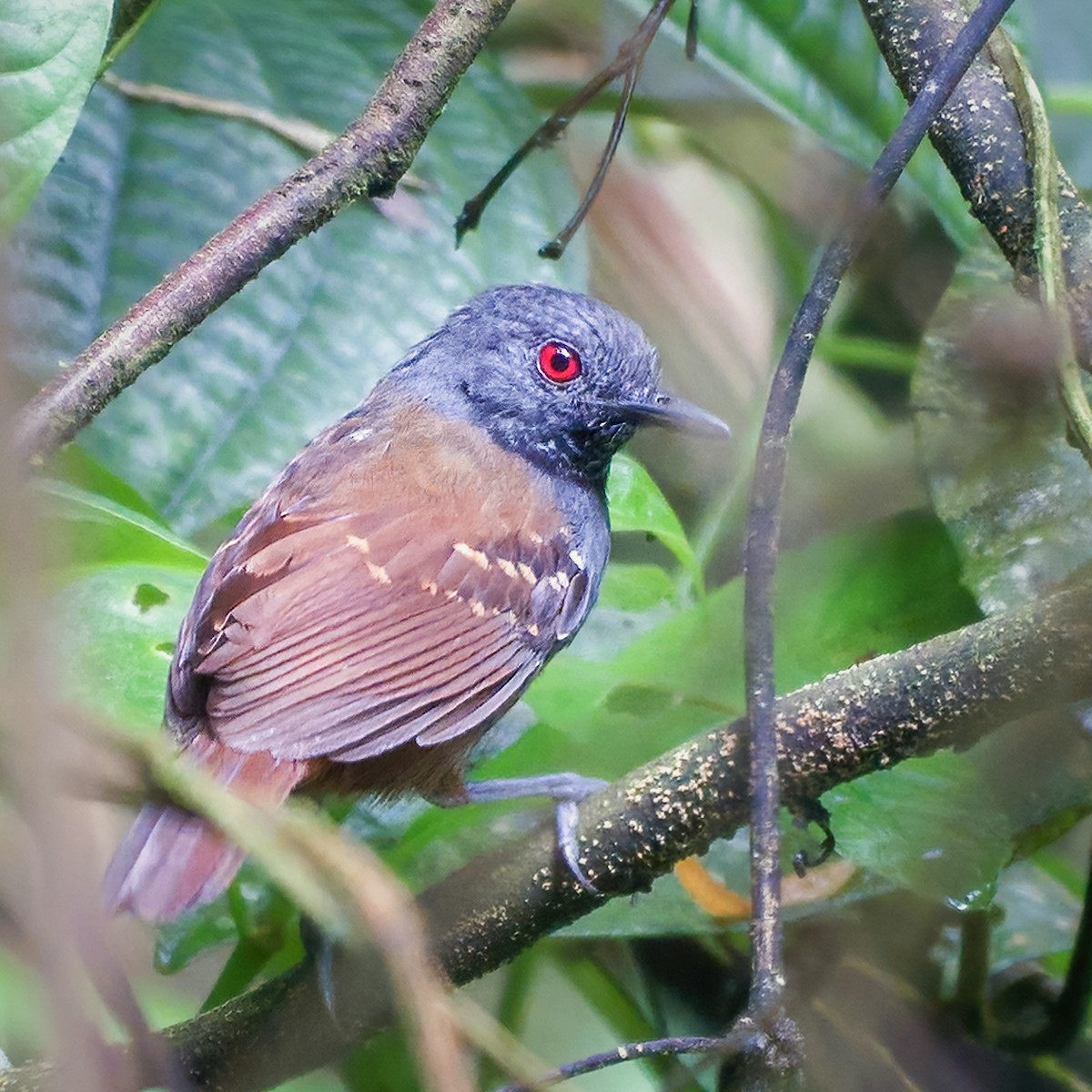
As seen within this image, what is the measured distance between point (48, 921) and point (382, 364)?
84.2 inches

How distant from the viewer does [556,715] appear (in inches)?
76.7

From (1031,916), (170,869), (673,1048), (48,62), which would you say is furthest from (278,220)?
(1031,916)

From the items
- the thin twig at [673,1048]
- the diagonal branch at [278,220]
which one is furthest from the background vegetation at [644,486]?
the thin twig at [673,1048]

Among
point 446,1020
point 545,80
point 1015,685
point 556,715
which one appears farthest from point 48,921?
point 545,80

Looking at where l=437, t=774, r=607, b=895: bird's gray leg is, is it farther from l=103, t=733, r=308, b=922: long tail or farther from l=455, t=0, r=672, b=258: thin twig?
l=455, t=0, r=672, b=258: thin twig

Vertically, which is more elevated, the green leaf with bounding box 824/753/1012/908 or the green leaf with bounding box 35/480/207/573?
the green leaf with bounding box 35/480/207/573

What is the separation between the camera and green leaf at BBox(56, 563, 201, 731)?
1702mm

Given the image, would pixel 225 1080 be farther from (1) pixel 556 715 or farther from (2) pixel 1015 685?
(2) pixel 1015 685

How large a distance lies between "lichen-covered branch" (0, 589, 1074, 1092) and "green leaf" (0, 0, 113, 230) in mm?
1124

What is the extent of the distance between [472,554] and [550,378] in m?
0.56

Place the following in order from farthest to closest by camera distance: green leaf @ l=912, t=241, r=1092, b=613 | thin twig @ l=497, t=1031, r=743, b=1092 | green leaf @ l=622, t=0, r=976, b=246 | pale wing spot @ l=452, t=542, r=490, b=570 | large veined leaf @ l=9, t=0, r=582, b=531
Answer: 1. green leaf @ l=622, t=0, r=976, b=246
2. large veined leaf @ l=9, t=0, r=582, b=531
3. pale wing spot @ l=452, t=542, r=490, b=570
4. green leaf @ l=912, t=241, r=1092, b=613
5. thin twig @ l=497, t=1031, r=743, b=1092

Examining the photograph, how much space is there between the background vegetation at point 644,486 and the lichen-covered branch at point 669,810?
196 mm

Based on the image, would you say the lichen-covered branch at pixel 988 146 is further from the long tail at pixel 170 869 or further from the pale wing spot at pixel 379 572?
the long tail at pixel 170 869

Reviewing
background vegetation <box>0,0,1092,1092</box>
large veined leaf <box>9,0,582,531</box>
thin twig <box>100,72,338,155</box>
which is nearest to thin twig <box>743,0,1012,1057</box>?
background vegetation <box>0,0,1092,1092</box>
